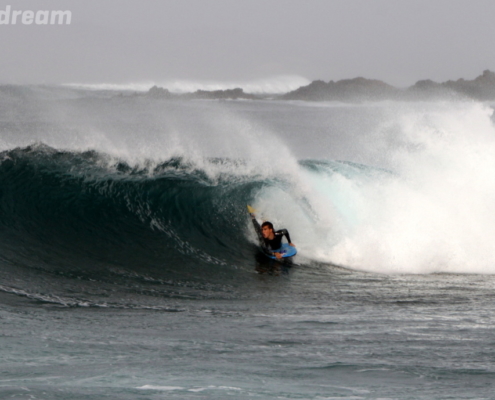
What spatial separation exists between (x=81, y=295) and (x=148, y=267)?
83.1 inches

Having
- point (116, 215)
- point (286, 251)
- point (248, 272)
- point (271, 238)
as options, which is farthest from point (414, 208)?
point (116, 215)

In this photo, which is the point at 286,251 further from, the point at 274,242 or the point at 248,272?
the point at 248,272

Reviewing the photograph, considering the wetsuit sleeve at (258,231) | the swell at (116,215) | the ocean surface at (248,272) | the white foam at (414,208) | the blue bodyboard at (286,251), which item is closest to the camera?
the ocean surface at (248,272)

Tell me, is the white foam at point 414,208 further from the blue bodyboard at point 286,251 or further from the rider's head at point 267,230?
the rider's head at point 267,230

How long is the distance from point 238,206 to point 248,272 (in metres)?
3.07

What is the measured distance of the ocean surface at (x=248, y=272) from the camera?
6.30m

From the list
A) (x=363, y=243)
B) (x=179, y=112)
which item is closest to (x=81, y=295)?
(x=363, y=243)

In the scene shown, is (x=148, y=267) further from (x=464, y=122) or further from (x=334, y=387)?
(x=464, y=122)

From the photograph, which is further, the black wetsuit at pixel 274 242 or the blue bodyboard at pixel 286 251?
the black wetsuit at pixel 274 242

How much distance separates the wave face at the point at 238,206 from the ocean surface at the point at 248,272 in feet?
0.16

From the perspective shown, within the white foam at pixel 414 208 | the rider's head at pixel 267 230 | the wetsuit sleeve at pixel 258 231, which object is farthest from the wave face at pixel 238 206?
the rider's head at pixel 267 230

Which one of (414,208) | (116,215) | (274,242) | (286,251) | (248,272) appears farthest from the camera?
(414,208)

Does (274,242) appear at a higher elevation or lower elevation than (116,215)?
lower

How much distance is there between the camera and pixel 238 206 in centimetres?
1462
